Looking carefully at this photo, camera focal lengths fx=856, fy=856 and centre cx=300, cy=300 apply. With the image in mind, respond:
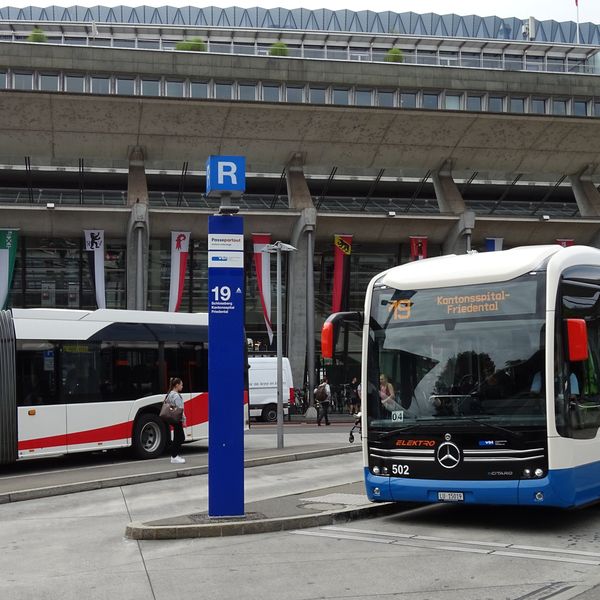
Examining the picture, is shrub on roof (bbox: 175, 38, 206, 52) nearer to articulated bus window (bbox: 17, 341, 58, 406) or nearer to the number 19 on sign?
articulated bus window (bbox: 17, 341, 58, 406)

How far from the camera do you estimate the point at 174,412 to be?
18094 mm

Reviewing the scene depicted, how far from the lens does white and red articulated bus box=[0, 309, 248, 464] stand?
16.8 m

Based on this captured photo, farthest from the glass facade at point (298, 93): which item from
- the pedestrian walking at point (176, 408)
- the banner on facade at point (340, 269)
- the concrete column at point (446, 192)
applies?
the pedestrian walking at point (176, 408)

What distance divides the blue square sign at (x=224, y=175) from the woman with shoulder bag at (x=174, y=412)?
8.42 metres

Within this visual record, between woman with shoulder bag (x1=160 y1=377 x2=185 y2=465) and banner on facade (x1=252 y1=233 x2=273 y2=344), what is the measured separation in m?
20.7

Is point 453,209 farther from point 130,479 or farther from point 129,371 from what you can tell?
point 130,479

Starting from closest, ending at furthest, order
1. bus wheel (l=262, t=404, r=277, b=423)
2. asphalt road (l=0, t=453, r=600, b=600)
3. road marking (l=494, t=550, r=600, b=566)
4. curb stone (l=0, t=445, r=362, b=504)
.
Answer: asphalt road (l=0, t=453, r=600, b=600)
road marking (l=494, t=550, r=600, b=566)
curb stone (l=0, t=445, r=362, b=504)
bus wheel (l=262, t=404, r=277, b=423)

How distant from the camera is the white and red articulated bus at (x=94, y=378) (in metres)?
16.8

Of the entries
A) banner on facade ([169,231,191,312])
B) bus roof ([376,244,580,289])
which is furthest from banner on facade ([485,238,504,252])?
bus roof ([376,244,580,289])

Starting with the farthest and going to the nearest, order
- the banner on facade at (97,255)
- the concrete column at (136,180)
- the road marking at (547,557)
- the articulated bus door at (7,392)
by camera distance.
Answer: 1. the concrete column at (136,180)
2. the banner on facade at (97,255)
3. the articulated bus door at (7,392)
4. the road marking at (547,557)

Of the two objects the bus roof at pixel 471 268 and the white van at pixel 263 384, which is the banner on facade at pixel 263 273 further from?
the bus roof at pixel 471 268

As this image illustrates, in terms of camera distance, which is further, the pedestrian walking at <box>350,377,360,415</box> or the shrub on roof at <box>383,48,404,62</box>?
the shrub on roof at <box>383,48,404,62</box>

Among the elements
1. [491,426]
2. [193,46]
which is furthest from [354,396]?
[491,426]

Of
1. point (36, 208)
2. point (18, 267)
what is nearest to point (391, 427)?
point (36, 208)
